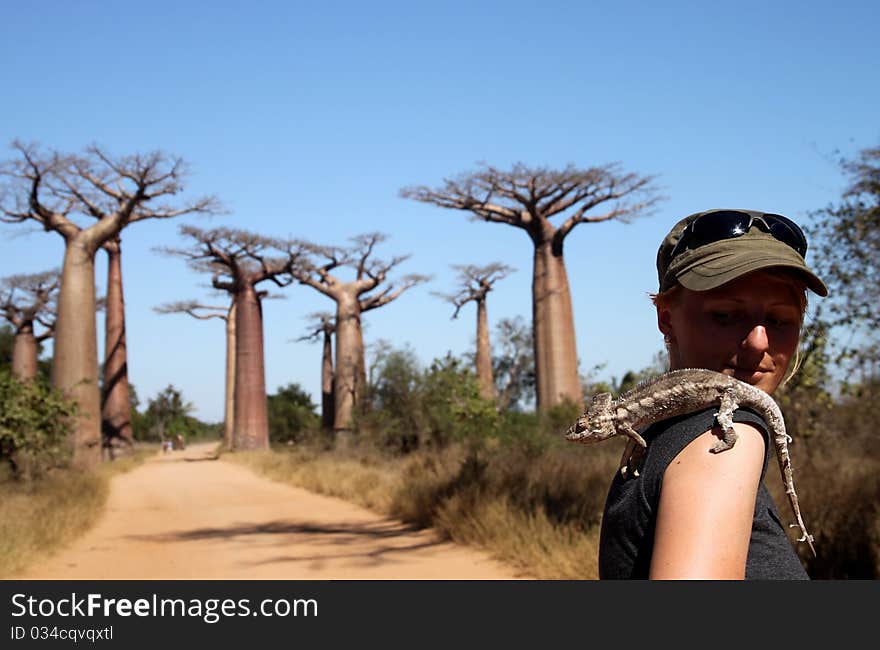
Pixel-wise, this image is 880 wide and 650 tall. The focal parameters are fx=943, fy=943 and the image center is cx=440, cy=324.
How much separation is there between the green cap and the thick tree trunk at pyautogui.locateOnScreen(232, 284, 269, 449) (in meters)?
27.0

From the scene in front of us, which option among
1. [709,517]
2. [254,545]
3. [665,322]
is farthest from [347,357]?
[709,517]

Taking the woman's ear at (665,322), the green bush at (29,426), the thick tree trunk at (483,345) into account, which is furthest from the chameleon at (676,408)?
the thick tree trunk at (483,345)

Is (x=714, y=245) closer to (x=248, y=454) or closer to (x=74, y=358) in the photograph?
(x=74, y=358)

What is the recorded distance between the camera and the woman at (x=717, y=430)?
1102 mm

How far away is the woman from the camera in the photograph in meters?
1.10

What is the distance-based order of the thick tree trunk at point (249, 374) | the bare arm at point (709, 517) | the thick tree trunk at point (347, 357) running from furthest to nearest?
the thick tree trunk at point (249, 374), the thick tree trunk at point (347, 357), the bare arm at point (709, 517)

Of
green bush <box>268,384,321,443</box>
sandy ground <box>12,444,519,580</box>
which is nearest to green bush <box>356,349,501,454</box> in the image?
sandy ground <box>12,444,519,580</box>

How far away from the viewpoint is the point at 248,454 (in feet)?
89.8

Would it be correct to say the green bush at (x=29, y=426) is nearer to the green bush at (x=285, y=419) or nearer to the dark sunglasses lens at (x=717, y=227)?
the dark sunglasses lens at (x=717, y=227)

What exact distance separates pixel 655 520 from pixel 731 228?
434mm

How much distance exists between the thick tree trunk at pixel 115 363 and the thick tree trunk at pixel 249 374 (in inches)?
129

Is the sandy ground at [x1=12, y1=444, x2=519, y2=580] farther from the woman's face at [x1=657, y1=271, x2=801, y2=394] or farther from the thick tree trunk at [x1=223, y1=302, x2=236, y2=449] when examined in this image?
the thick tree trunk at [x1=223, y1=302, x2=236, y2=449]

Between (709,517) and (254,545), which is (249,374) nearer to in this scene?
(254,545)
